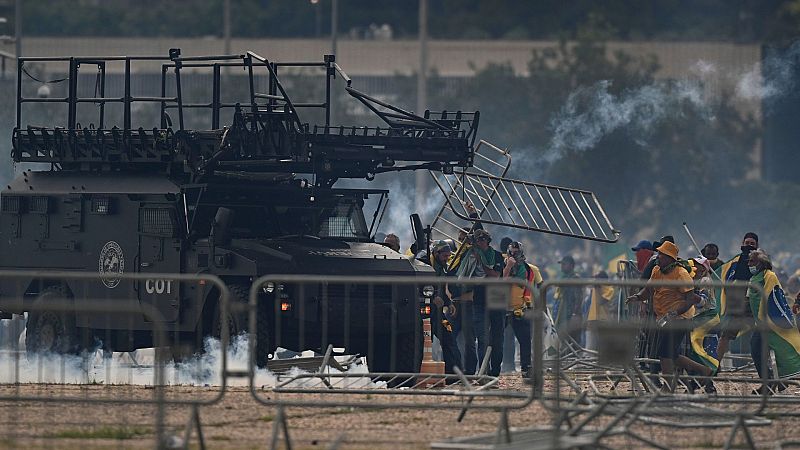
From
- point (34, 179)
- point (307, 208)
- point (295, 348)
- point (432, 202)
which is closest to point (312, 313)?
point (295, 348)

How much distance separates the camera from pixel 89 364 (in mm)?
16734

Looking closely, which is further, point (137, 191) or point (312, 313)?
point (137, 191)

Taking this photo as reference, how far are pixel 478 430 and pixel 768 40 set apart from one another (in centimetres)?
3096

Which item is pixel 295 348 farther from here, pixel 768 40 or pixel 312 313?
pixel 768 40

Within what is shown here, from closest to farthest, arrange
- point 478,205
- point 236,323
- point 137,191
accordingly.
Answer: point 236,323, point 137,191, point 478,205

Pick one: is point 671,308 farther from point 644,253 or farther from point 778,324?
point 644,253

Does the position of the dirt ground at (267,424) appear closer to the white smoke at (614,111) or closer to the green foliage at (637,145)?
the white smoke at (614,111)

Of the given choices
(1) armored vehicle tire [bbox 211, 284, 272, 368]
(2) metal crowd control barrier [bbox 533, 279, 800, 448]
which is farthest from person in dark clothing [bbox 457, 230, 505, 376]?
(2) metal crowd control barrier [bbox 533, 279, 800, 448]

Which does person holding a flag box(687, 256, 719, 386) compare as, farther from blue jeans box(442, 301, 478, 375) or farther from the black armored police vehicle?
the black armored police vehicle

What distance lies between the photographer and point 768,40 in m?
43.5

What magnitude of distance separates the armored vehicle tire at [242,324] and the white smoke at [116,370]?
1.17ft

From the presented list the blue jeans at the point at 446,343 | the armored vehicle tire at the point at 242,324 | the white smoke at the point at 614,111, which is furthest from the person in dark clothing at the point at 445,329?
the white smoke at the point at 614,111

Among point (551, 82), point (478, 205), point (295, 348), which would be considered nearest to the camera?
point (295, 348)

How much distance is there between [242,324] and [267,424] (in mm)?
2223
